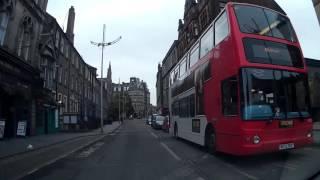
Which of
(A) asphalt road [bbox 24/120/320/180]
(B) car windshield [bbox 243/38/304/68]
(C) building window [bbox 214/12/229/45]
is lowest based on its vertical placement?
(A) asphalt road [bbox 24/120/320/180]

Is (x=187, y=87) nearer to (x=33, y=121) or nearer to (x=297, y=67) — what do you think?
(x=297, y=67)

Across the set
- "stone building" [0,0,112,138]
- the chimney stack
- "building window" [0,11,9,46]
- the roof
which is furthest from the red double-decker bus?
the chimney stack

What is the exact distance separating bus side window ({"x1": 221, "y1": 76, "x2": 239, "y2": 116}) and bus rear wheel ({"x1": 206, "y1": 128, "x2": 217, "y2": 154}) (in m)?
1.81

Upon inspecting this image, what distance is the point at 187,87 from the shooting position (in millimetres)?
19891

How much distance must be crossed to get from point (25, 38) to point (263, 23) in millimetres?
22256

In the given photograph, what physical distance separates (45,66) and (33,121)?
609 centimetres

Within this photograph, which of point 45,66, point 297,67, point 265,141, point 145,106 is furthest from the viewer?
point 145,106

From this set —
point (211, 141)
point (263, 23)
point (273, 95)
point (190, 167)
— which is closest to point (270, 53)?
point (263, 23)

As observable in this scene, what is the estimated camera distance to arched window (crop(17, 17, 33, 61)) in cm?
2925

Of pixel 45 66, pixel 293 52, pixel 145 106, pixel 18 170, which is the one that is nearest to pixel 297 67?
pixel 293 52

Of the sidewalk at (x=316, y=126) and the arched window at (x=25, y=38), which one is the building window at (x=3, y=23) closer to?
the arched window at (x=25, y=38)

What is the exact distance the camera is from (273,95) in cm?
1165

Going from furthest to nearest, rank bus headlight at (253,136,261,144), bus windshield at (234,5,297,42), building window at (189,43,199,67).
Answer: building window at (189,43,199,67) → bus windshield at (234,5,297,42) → bus headlight at (253,136,261,144)

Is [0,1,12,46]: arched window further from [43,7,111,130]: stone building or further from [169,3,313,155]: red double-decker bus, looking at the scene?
[169,3,313,155]: red double-decker bus
